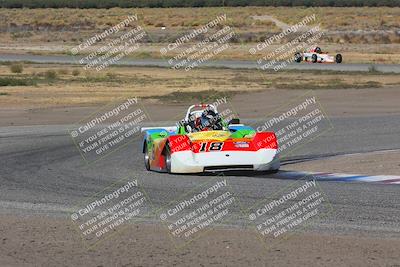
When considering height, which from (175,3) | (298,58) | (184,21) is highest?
(175,3)

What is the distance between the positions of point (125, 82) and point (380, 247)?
33635mm

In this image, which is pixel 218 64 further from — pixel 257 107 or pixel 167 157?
pixel 167 157

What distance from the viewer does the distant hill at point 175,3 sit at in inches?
5148

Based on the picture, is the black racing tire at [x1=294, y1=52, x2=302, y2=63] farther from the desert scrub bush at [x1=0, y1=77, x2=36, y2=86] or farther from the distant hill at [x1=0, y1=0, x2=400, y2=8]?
the distant hill at [x1=0, y1=0, x2=400, y2=8]

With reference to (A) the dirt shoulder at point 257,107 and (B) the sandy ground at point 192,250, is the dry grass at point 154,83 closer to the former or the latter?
(A) the dirt shoulder at point 257,107

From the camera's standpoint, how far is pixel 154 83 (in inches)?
1670

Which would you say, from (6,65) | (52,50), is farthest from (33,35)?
(6,65)

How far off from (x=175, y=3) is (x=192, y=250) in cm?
12695

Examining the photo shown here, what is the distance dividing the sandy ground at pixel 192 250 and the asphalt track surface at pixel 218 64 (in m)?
37.9

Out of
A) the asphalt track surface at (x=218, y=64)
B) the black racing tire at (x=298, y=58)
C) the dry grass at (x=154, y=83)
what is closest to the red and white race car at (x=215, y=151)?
the dry grass at (x=154, y=83)

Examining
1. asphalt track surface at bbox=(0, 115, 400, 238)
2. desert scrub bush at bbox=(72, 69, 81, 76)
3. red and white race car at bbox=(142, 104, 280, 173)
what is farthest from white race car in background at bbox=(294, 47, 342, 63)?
red and white race car at bbox=(142, 104, 280, 173)

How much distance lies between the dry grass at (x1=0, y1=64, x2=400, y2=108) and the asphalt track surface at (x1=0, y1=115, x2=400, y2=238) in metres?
12.1

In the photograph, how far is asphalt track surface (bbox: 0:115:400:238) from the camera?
38.0 ft

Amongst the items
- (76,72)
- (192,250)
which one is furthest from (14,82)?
(192,250)
